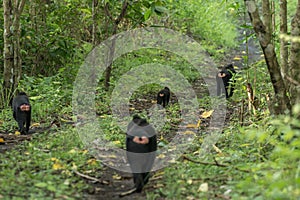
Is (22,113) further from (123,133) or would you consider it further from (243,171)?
(243,171)

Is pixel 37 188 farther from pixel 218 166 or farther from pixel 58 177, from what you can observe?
pixel 218 166

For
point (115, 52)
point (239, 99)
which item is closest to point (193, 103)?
point (239, 99)

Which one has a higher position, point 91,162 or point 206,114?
point 206,114

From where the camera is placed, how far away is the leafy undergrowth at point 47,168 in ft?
16.3

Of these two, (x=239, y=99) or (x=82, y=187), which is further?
(x=239, y=99)

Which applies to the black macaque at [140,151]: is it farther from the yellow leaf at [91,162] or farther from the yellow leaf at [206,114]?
the yellow leaf at [206,114]

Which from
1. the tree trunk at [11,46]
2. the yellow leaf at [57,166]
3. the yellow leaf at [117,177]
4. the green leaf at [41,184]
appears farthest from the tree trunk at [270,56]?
the tree trunk at [11,46]

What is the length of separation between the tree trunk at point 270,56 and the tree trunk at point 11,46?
207 inches

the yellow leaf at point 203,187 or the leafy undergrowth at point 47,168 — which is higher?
the leafy undergrowth at point 47,168

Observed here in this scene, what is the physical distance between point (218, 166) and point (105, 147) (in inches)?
72.2

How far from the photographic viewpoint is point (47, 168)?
5715 mm

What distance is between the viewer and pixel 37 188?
5.03 m

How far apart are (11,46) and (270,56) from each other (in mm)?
5795

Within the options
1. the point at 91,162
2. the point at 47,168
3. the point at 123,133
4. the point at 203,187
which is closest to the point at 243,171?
the point at 203,187
